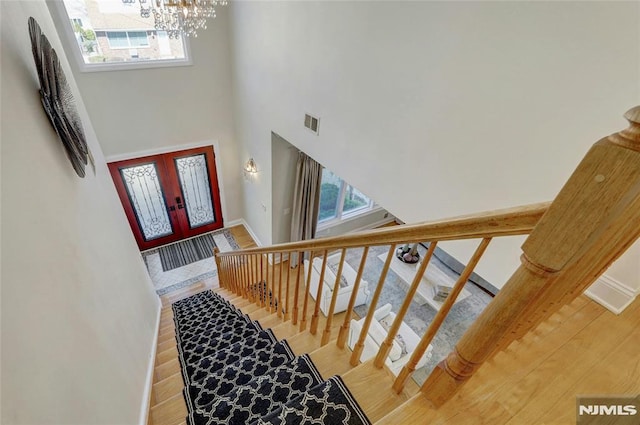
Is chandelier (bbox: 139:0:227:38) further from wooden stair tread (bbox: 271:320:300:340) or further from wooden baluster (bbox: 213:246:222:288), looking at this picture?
wooden baluster (bbox: 213:246:222:288)

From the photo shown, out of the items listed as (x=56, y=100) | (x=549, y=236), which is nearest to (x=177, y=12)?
(x=56, y=100)

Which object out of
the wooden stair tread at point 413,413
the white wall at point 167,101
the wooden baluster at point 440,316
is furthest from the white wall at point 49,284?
the white wall at point 167,101

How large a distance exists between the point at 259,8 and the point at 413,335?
4315 mm

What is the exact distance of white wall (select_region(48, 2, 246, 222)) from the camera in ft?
13.8

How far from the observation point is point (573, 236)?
23.3 inches

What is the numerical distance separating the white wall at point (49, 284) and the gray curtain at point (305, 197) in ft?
8.60

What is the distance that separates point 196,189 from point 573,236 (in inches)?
233

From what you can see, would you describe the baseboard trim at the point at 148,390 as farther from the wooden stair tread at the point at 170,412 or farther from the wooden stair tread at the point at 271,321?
the wooden stair tread at the point at 271,321

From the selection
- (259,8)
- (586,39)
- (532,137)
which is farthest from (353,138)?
(259,8)

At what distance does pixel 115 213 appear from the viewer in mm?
2596

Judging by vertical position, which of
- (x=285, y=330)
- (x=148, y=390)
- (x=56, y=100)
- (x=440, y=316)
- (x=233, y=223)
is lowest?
(x=233, y=223)

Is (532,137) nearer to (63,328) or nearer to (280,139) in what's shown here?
(63,328)

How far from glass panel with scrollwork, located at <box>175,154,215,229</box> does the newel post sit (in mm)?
5416

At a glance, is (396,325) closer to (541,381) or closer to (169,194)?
(541,381)
